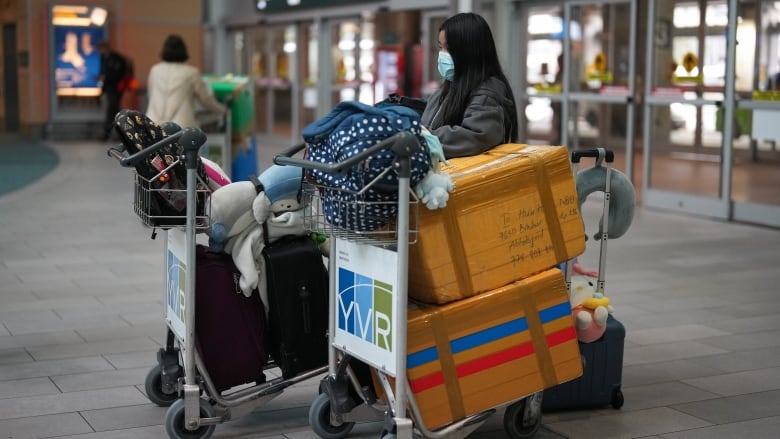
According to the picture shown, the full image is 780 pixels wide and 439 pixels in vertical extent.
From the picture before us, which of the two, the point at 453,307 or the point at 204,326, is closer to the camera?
the point at 453,307

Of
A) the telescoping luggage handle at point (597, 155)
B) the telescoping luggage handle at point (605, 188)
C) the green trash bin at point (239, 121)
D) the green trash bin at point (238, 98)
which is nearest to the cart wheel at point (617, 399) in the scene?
the telescoping luggage handle at point (605, 188)

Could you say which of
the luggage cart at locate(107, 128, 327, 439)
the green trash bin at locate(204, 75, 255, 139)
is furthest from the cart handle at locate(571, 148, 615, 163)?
the green trash bin at locate(204, 75, 255, 139)

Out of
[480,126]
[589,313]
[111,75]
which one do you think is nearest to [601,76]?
[589,313]

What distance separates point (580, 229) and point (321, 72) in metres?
14.0

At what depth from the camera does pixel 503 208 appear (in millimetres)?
3791

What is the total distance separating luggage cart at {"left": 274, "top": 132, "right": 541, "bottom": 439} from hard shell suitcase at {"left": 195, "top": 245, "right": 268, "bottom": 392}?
0.34 meters

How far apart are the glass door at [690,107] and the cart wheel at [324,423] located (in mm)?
6836

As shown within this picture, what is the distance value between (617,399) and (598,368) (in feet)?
0.60

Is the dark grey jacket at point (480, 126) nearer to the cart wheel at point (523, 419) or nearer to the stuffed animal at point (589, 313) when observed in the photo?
the stuffed animal at point (589, 313)

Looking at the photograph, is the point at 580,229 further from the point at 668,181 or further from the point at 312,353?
the point at 668,181

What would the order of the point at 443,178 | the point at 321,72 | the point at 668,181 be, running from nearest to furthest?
the point at 443,178
the point at 668,181
the point at 321,72

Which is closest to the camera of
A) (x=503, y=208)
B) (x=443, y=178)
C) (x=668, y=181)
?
(x=443, y=178)

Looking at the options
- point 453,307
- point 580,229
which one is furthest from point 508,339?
point 580,229

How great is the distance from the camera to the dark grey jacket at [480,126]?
3977 millimetres
